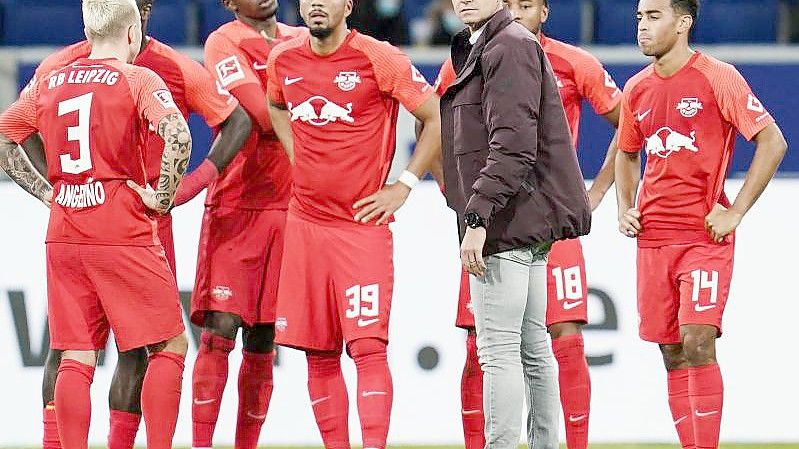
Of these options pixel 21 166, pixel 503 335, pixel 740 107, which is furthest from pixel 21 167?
pixel 740 107

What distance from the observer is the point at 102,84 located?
17.1 ft

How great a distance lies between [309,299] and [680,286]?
155cm

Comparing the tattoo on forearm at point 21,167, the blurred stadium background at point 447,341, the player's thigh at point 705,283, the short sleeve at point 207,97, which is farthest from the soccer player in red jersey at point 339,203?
the blurred stadium background at point 447,341

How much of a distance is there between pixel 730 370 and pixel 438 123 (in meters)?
2.44

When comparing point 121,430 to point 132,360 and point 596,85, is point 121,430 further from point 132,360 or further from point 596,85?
point 596,85

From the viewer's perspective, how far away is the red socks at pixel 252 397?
6375 mm

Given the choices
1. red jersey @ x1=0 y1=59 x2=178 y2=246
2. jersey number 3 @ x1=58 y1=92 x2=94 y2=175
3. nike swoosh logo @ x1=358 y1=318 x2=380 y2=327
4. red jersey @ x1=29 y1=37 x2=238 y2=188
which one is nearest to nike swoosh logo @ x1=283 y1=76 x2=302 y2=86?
red jersey @ x1=29 y1=37 x2=238 y2=188

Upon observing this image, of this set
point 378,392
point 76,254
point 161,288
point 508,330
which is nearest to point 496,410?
point 508,330

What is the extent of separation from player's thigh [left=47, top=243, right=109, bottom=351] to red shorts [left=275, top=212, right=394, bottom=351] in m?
0.82

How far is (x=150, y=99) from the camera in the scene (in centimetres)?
524

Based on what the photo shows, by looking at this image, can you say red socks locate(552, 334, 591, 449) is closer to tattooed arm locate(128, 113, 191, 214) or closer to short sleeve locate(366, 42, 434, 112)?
short sleeve locate(366, 42, 434, 112)

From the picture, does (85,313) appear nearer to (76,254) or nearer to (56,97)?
(76,254)

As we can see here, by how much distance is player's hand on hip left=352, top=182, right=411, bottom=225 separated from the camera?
5.77 m

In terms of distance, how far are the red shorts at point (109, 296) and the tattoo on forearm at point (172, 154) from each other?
22 cm
